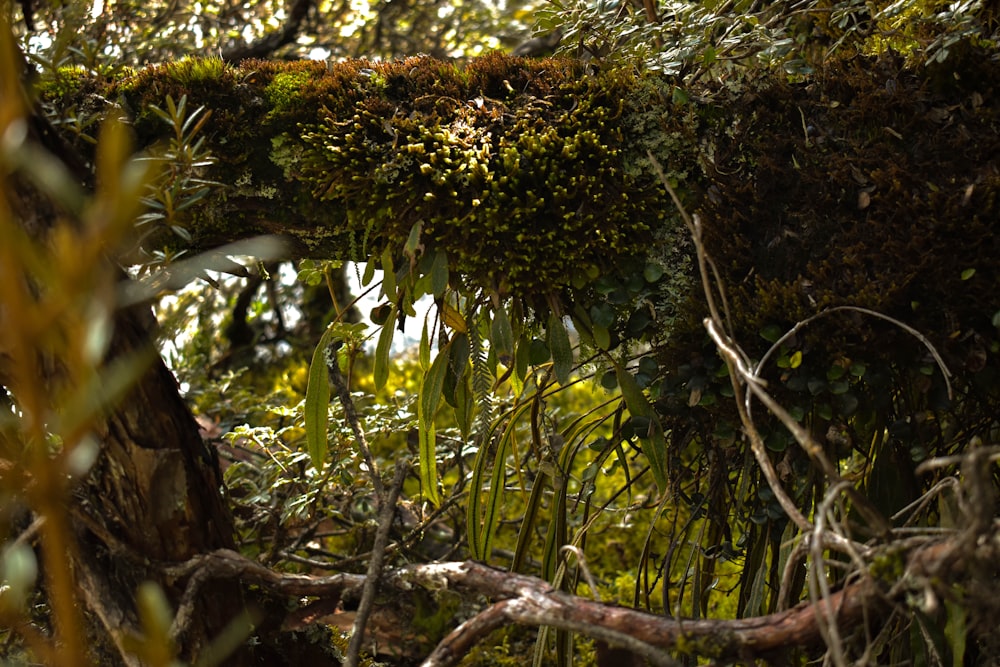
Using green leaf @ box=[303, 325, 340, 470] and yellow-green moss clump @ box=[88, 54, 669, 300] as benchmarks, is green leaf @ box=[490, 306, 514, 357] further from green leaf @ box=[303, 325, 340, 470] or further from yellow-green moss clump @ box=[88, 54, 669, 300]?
green leaf @ box=[303, 325, 340, 470]

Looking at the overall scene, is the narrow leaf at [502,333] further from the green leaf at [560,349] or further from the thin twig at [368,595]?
the thin twig at [368,595]

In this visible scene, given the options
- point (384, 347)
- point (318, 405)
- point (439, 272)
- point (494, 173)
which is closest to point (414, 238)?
point (439, 272)

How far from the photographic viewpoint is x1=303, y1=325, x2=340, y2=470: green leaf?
1.65m

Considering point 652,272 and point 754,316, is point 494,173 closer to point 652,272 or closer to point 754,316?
point 652,272

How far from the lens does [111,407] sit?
3.82 ft

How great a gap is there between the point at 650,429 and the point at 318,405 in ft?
2.08

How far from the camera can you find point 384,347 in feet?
5.58

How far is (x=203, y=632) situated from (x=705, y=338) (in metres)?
0.93

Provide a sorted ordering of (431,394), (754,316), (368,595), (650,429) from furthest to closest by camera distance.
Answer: (431,394) → (650,429) → (754,316) → (368,595)

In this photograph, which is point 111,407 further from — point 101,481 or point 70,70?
point 70,70

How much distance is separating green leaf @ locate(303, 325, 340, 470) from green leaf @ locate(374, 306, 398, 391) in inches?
3.9

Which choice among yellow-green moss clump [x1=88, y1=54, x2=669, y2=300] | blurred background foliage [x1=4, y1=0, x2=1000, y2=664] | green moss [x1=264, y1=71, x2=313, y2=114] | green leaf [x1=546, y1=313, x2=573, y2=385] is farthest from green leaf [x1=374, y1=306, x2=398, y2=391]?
green moss [x1=264, y1=71, x2=313, y2=114]

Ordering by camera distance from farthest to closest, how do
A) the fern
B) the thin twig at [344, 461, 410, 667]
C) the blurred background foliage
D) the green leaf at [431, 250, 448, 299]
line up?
the fern, the green leaf at [431, 250, 448, 299], the blurred background foliage, the thin twig at [344, 461, 410, 667]

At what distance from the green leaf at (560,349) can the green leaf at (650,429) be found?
10 centimetres
